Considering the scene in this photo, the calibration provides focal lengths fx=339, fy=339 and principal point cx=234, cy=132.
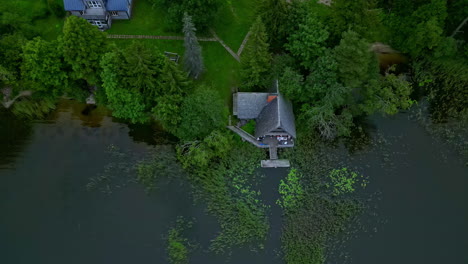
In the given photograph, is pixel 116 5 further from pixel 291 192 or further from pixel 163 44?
pixel 291 192

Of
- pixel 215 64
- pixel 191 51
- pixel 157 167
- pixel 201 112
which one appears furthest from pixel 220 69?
pixel 157 167

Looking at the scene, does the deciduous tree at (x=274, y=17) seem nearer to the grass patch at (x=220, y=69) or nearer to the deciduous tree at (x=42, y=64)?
the grass patch at (x=220, y=69)

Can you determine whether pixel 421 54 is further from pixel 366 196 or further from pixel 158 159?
pixel 158 159

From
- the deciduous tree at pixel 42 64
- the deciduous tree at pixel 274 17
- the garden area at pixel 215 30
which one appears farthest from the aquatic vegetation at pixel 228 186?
the deciduous tree at pixel 42 64

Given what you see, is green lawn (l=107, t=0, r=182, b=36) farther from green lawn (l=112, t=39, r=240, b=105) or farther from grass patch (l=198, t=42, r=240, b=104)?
grass patch (l=198, t=42, r=240, b=104)

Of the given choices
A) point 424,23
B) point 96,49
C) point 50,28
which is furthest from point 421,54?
point 50,28

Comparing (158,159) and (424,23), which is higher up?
(424,23)

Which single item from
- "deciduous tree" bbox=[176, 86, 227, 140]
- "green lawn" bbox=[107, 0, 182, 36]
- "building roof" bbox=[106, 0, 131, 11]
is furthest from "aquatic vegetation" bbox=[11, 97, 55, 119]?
"deciduous tree" bbox=[176, 86, 227, 140]
